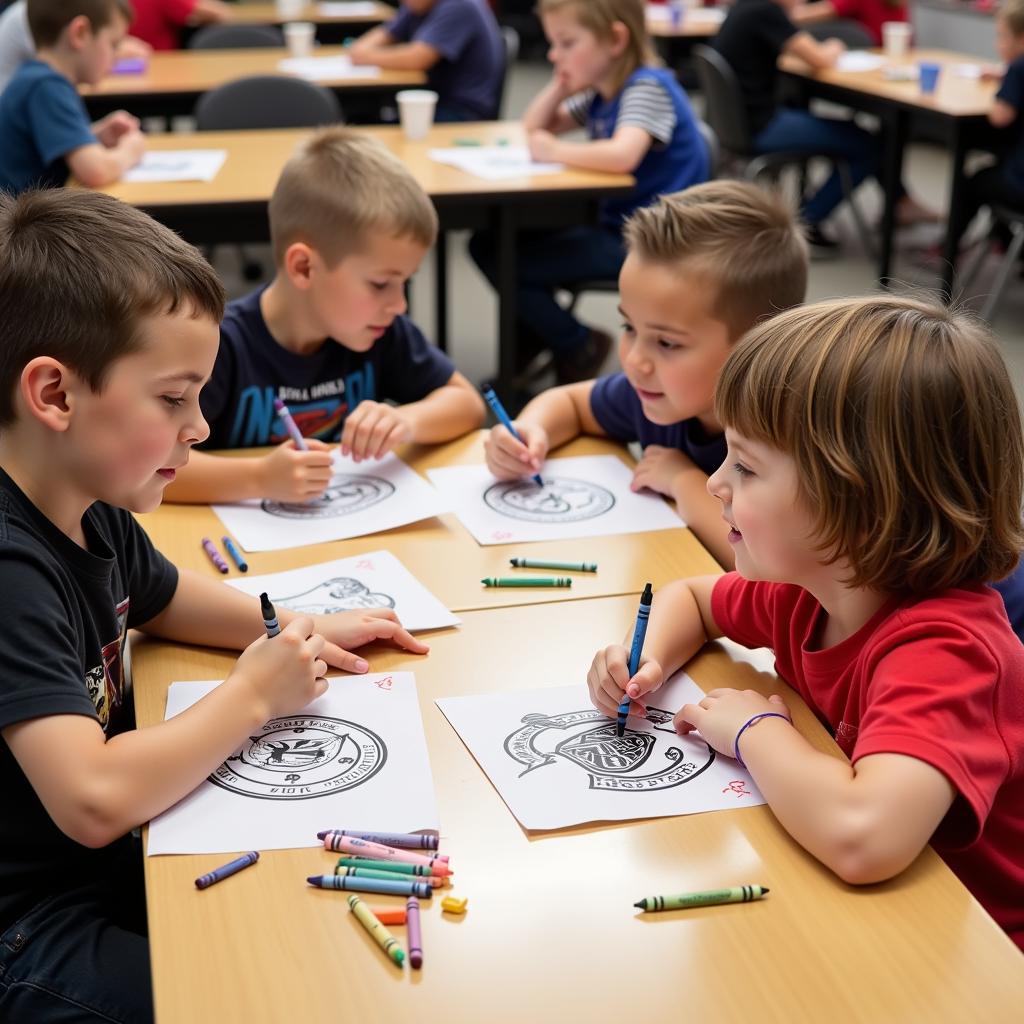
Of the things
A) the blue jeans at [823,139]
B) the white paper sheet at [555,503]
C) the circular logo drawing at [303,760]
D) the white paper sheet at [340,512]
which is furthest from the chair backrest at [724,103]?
the circular logo drawing at [303,760]

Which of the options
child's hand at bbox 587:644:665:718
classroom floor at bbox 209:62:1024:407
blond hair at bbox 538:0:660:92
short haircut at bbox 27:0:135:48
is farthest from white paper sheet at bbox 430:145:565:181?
child's hand at bbox 587:644:665:718

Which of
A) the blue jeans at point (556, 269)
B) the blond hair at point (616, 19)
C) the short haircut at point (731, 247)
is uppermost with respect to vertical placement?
the blond hair at point (616, 19)

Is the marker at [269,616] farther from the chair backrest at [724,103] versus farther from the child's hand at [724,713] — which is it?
the chair backrest at [724,103]

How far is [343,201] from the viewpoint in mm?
1990

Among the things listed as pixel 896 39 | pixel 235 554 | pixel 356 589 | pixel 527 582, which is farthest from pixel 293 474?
pixel 896 39

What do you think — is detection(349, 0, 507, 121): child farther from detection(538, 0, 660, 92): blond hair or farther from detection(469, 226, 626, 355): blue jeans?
detection(538, 0, 660, 92): blond hair

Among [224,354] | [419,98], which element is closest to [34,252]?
[224,354]

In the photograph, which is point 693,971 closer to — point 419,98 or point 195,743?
point 195,743

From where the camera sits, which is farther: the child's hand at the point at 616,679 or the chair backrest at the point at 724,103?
the chair backrest at the point at 724,103

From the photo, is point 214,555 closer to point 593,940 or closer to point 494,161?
point 593,940

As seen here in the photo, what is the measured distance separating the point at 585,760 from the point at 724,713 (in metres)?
0.13

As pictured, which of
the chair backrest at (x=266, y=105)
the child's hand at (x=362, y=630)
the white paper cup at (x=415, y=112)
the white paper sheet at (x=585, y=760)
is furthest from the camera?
the chair backrest at (x=266, y=105)

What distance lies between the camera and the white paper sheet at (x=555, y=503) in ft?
5.46

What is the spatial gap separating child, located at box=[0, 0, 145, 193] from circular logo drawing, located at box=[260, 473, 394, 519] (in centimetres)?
184
